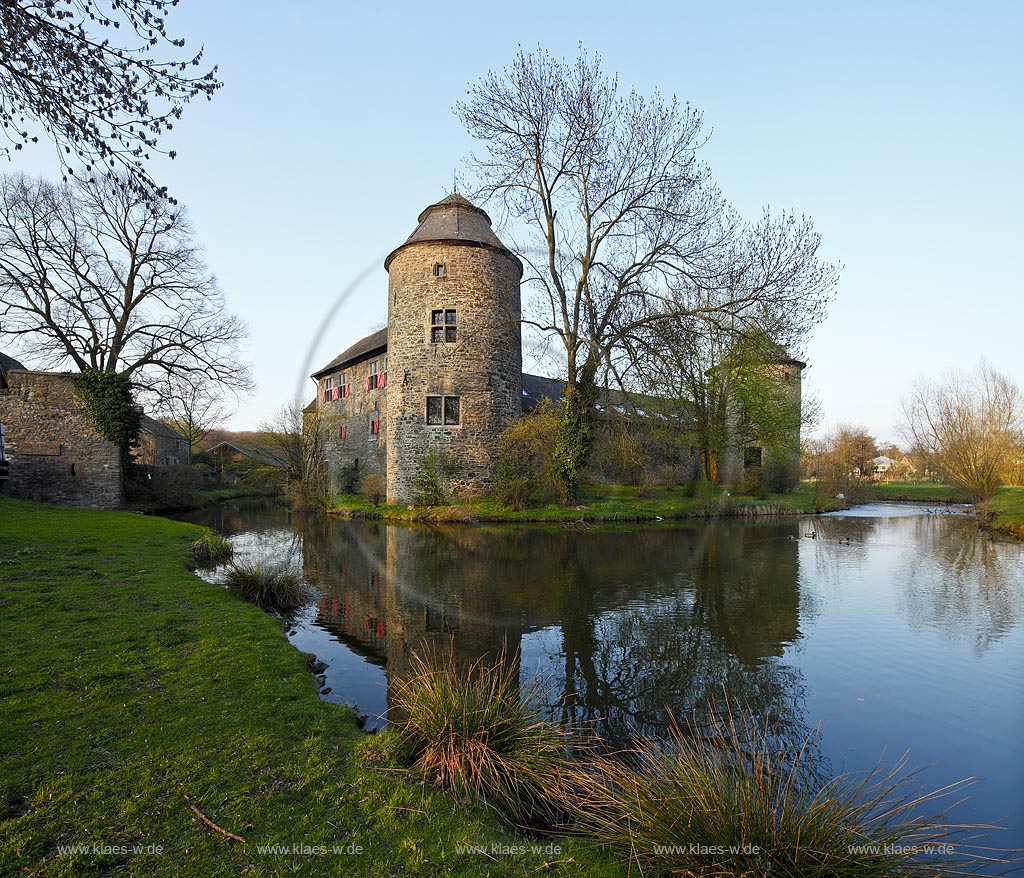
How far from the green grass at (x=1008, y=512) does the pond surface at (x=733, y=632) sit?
4116mm

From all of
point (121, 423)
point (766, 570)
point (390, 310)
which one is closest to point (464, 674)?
point (766, 570)

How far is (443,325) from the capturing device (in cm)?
2169

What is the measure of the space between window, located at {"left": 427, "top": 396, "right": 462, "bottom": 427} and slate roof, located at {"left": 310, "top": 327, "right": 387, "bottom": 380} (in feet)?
20.1

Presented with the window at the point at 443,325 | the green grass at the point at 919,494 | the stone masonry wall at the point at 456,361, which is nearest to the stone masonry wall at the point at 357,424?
the stone masonry wall at the point at 456,361

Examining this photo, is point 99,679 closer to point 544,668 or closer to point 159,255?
point 544,668

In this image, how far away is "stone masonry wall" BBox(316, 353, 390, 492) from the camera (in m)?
26.9

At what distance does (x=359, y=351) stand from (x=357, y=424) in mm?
4238

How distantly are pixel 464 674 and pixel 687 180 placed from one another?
16.5m

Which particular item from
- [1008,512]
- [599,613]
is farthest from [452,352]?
[1008,512]

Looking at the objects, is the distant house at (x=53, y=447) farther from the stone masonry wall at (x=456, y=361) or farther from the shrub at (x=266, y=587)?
the shrub at (x=266, y=587)

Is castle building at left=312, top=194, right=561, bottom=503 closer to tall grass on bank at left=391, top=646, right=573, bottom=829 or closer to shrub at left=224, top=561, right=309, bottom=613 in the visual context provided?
shrub at left=224, top=561, right=309, bottom=613

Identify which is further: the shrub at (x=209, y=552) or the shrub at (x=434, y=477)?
the shrub at (x=434, y=477)

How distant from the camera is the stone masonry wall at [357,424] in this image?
88.4 ft

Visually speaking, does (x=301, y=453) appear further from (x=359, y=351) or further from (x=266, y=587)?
(x=266, y=587)
